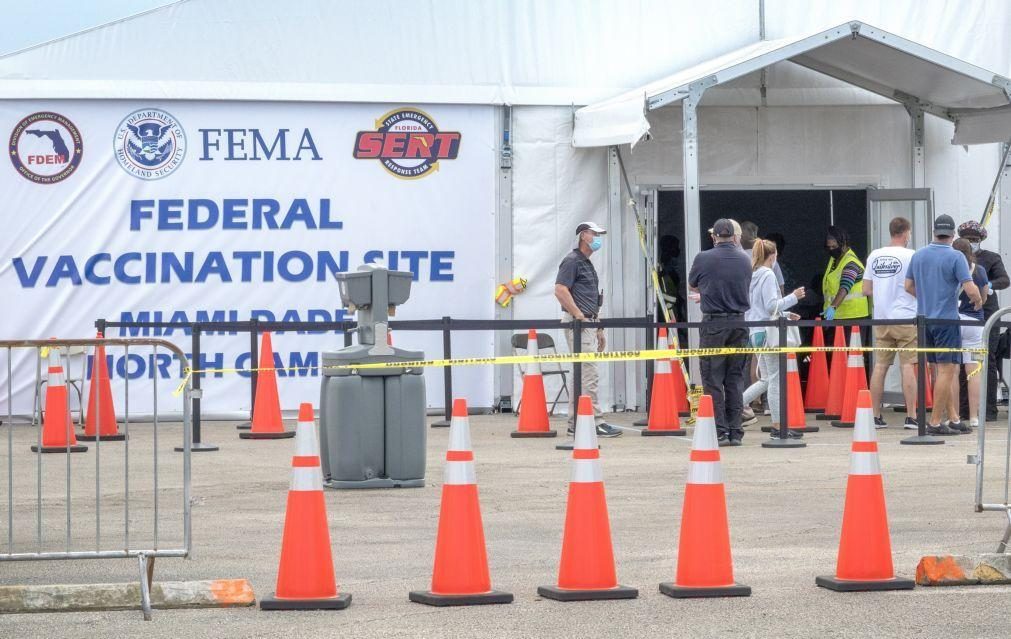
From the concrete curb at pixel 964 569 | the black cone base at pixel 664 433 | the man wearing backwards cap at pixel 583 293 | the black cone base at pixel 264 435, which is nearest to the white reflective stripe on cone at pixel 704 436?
the concrete curb at pixel 964 569

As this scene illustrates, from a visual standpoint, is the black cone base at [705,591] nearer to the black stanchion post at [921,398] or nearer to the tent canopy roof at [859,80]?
the black stanchion post at [921,398]

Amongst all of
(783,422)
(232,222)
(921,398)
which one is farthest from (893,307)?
(232,222)

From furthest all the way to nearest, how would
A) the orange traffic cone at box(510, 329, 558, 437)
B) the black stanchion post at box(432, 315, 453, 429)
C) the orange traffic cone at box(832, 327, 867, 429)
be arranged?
the black stanchion post at box(432, 315, 453, 429)
the orange traffic cone at box(832, 327, 867, 429)
the orange traffic cone at box(510, 329, 558, 437)

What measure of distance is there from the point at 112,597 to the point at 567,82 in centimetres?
1135

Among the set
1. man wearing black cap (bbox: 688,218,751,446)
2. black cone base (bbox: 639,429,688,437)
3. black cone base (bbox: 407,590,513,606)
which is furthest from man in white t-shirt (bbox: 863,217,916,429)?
black cone base (bbox: 407,590,513,606)

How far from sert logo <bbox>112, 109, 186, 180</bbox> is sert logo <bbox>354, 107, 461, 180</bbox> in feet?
6.31

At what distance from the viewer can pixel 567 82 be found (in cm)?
1716

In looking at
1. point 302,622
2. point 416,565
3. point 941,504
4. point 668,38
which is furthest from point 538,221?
point 302,622

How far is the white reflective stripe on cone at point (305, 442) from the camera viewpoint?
668 centimetres

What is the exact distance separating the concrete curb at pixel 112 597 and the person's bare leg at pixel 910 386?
9355 millimetres

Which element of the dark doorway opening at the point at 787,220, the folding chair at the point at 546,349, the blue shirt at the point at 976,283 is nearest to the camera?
the blue shirt at the point at 976,283

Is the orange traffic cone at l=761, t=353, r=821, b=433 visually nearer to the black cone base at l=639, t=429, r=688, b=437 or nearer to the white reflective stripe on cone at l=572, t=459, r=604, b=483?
the black cone base at l=639, t=429, r=688, b=437

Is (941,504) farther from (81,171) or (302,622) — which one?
(81,171)

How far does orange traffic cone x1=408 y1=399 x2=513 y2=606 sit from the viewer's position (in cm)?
666
